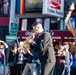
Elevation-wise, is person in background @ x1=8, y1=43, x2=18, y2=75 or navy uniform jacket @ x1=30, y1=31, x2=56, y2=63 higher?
navy uniform jacket @ x1=30, y1=31, x2=56, y2=63

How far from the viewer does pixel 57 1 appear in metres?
18.1

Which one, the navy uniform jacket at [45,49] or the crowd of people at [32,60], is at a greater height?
the navy uniform jacket at [45,49]

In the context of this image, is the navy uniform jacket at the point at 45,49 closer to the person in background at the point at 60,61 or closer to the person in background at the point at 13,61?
the person in background at the point at 60,61

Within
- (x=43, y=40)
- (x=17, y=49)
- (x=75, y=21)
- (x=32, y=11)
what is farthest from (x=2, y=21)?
(x=43, y=40)

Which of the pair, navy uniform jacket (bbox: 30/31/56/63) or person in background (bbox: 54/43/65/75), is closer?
navy uniform jacket (bbox: 30/31/56/63)

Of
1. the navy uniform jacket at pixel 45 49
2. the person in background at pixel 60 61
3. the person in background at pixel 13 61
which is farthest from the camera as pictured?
the person in background at pixel 13 61

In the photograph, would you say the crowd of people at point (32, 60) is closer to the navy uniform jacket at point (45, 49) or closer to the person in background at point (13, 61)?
the person in background at point (13, 61)

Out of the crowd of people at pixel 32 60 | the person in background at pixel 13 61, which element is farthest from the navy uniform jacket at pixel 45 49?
the person in background at pixel 13 61

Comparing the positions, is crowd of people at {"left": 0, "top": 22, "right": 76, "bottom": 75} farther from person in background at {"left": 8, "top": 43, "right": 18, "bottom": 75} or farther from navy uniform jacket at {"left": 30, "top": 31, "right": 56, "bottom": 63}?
navy uniform jacket at {"left": 30, "top": 31, "right": 56, "bottom": 63}

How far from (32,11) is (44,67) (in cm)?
1583

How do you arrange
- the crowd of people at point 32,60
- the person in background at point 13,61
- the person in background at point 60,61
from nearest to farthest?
the crowd of people at point 32,60, the person in background at point 60,61, the person in background at point 13,61

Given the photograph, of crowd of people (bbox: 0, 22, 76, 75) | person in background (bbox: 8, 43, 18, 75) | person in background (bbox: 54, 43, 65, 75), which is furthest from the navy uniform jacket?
person in background (bbox: 8, 43, 18, 75)

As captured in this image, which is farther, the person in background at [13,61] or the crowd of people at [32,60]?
the person in background at [13,61]

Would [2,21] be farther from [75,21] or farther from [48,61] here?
[48,61]
